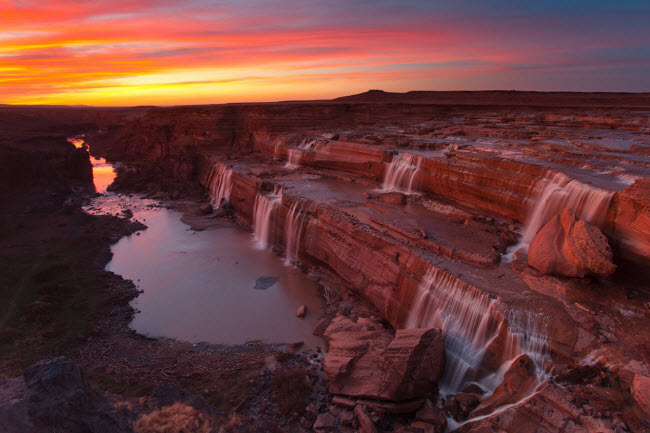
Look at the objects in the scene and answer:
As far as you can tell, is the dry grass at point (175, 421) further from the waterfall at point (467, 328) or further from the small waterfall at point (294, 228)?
the small waterfall at point (294, 228)

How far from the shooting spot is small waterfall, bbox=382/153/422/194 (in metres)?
16.3

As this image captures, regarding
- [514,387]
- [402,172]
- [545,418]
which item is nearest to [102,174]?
[402,172]

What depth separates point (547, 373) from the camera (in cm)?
695

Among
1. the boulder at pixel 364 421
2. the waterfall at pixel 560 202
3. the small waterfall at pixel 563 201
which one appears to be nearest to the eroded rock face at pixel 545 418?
the boulder at pixel 364 421

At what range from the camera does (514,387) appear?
6852 millimetres

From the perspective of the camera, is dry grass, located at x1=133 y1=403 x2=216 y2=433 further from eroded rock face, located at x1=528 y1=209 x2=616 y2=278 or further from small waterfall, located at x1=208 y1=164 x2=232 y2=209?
small waterfall, located at x1=208 y1=164 x2=232 y2=209

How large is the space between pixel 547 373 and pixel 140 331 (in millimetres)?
9847

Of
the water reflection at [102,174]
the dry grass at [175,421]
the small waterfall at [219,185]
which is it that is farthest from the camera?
the water reflection at [102,174]

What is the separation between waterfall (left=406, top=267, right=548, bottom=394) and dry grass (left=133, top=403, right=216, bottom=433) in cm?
475

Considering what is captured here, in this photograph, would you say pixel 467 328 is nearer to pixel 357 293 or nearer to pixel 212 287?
pixel 357 293

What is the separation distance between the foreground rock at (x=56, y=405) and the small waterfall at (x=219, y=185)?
16.6 m

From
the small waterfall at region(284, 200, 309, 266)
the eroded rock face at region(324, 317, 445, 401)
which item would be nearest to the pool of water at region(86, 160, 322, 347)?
the small waterfall at region(284, 200, 309, 266)

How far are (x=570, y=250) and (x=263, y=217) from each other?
39.6 feet

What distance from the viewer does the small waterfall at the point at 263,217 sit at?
56.1 ft
